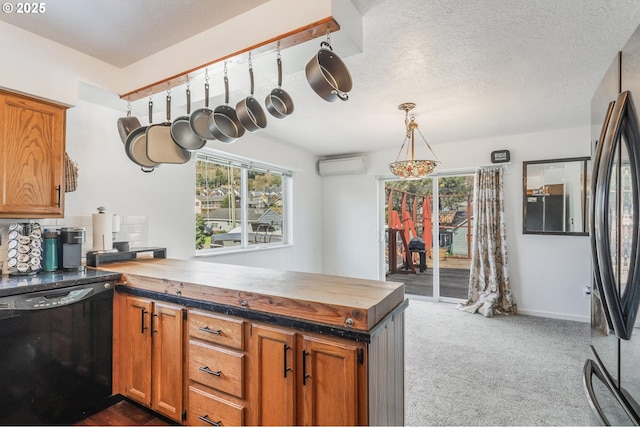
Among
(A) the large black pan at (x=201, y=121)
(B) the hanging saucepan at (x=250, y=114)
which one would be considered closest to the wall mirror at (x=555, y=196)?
(B) the hanging saucepan at (x=250, y=114)

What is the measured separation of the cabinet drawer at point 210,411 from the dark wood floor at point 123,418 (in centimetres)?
36

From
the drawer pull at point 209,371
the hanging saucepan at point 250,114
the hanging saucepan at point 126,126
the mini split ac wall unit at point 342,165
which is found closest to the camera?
the drawer pull at point 209,371

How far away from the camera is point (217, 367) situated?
62.9 inches

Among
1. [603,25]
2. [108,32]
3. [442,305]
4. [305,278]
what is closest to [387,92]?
[603,25]

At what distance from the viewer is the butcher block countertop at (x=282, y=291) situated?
1.26 m

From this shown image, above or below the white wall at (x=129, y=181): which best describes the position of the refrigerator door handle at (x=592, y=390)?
below

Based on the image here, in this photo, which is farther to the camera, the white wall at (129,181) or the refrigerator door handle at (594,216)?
the white wall at (129,181)

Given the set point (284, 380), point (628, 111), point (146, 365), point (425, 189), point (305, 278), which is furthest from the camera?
point (425, 189)

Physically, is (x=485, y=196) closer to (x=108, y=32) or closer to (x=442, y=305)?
(x=442, y=305)

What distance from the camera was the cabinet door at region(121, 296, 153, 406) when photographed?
75.3 inches

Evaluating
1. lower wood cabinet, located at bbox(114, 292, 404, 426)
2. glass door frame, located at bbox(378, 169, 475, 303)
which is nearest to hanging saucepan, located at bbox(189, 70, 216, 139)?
lower wood cabinet, located at bbox(114, 292, 404, 426)

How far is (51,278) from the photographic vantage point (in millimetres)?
1886

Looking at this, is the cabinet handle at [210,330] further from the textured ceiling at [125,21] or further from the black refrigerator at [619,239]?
the textured ceiling at [125,21]

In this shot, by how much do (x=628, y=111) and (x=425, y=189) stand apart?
431cm
